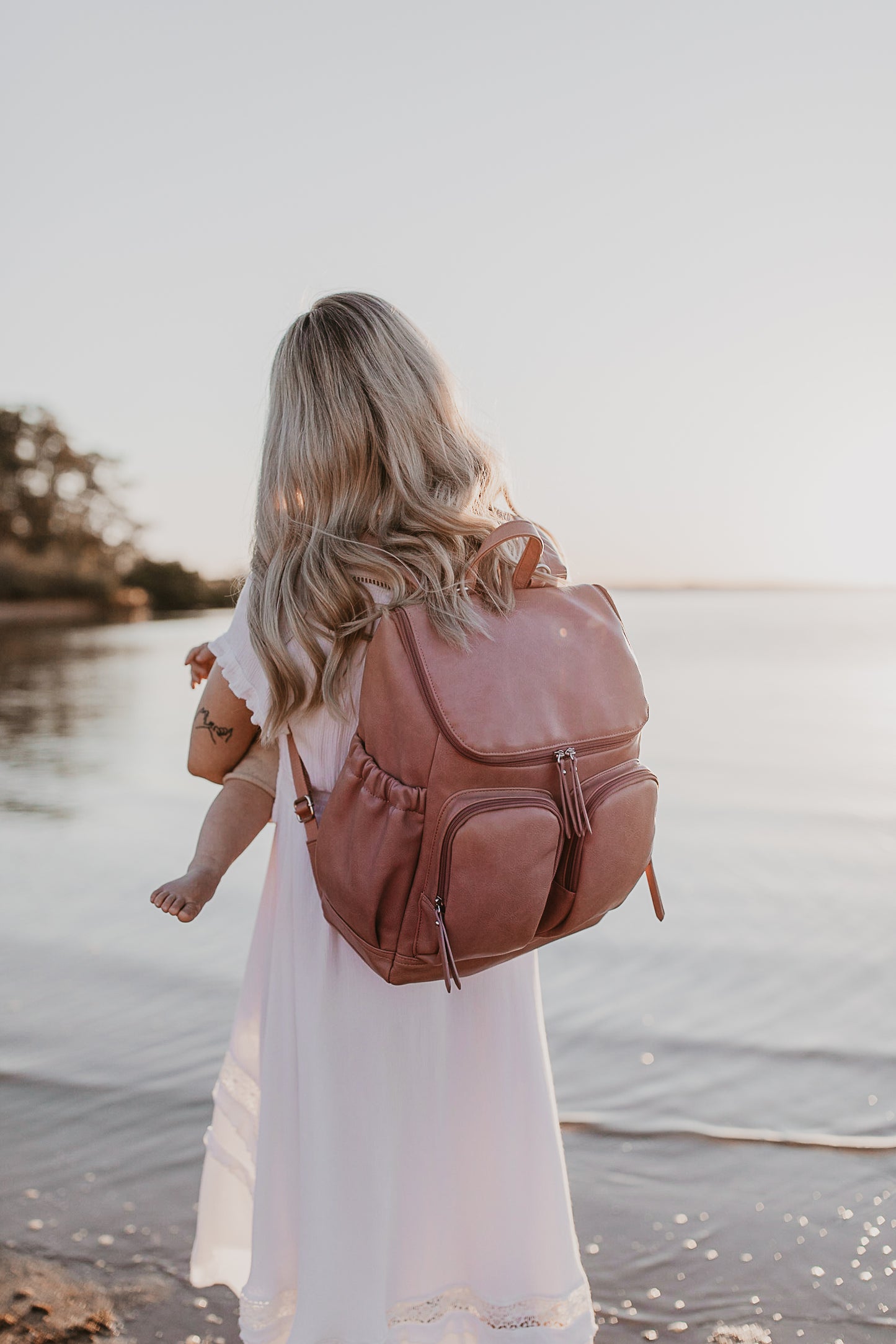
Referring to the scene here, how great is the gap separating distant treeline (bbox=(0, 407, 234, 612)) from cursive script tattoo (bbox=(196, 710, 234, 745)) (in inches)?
1497

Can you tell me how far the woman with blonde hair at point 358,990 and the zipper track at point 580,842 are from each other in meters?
0.28

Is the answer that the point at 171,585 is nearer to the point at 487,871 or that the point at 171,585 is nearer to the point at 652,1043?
the point at 652,1043

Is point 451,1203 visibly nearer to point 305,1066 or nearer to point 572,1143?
point 305,1066

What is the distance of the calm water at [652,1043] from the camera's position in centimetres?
233

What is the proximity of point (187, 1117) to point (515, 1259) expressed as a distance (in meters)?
1.64

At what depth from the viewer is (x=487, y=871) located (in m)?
1.29

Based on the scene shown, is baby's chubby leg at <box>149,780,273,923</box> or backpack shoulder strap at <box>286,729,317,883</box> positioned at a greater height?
backpack shoulder strap at <box>286,729,317,883</box>

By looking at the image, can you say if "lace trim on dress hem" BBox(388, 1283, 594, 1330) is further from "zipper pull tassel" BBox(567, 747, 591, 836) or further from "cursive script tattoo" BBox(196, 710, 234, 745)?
"cursive script tattoo" BBox(196, 710, 234, 745)

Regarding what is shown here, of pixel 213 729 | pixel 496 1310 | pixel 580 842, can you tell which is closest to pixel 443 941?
pixel 580 842

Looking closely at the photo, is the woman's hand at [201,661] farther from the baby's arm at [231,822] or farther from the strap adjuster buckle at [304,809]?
the strap adjuster buckle at [304,809]

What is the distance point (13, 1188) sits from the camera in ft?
8.30

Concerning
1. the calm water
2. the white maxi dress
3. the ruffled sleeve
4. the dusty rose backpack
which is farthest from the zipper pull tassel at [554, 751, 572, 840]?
the calm water

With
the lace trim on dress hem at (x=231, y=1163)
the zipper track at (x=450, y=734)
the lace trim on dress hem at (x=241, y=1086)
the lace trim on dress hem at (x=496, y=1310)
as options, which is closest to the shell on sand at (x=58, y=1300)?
the lace trim on dress hem at (x=231, y=1163)

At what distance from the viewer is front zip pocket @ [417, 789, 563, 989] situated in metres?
1.29
